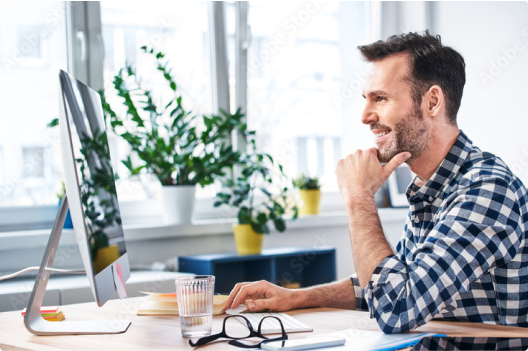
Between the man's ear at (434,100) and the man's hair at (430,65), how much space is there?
0.05ft

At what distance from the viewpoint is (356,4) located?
3.85m

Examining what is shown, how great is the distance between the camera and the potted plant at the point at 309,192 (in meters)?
3.34

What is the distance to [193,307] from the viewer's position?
47.0 inches

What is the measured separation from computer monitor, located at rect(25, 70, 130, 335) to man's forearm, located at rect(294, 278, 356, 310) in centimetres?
46

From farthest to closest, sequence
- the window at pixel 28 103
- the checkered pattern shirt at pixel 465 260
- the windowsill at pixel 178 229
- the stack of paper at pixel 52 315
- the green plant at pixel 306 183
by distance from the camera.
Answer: the green plant at pixel 306 183 < the window at pixel 28 103 < the windowsill at pixel 178 229 < the stack of paper at pixel 52 315 < the checkered pattern shirt at pixel 465 260

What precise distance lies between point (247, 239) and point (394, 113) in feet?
4.31

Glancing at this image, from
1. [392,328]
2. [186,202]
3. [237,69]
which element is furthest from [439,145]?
[237,69]

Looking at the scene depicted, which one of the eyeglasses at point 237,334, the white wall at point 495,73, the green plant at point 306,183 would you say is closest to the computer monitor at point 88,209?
the eyeglasses at point 237,334

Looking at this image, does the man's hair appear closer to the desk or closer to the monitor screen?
the desk

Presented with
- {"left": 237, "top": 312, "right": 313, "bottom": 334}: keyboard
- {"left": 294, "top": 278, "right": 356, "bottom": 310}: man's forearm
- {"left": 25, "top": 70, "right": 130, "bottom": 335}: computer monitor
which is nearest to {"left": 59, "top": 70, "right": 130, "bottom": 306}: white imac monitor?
{"left": 25, "top": 70, "right": 130, "bottom": 335}: computer monitor

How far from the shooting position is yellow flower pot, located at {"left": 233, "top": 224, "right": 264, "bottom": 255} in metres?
2.75

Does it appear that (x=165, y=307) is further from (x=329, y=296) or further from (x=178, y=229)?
(x=178, y=229)

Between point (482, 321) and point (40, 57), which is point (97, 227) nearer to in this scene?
point (482, 321)

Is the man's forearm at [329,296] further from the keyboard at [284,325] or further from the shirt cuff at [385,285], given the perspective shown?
the shirt cuff at [385,285]
